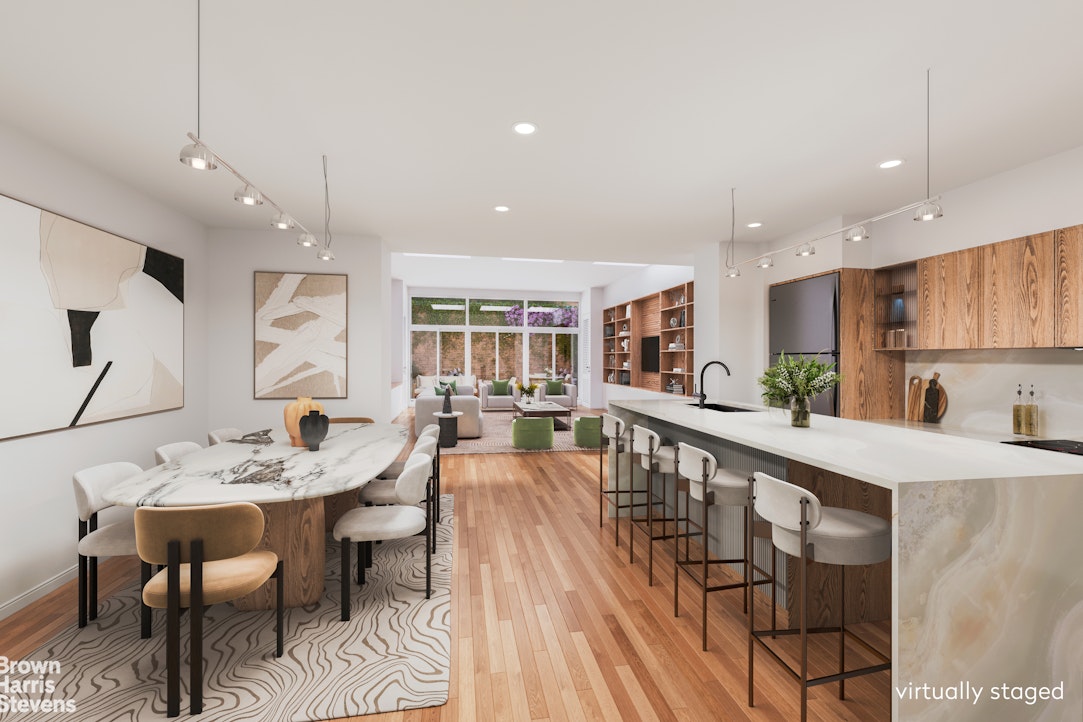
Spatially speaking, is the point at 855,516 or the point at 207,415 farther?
the point at 207,415

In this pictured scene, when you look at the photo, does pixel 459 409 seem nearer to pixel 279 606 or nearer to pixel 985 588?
pixel 279 606

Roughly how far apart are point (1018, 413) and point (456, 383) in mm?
10118

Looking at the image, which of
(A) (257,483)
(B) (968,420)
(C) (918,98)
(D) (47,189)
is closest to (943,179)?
(C) (918,98)

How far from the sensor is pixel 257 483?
235cm

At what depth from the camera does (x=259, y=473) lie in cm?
254

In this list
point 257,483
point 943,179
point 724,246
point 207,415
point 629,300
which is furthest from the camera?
point 629,300

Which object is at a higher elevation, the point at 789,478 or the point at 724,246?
the point at 724,246

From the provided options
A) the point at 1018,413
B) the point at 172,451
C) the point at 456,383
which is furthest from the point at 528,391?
the point at 1018,413

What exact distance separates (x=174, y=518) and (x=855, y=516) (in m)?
2.66

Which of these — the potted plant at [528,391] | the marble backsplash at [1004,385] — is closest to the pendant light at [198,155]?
the marble backsplash at [1004,385]

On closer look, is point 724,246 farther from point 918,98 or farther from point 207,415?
point 207,415

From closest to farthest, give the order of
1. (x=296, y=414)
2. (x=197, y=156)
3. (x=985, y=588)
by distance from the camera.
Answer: (x=985, y=588)
(x=197, y=156)
(x=296, y=414)

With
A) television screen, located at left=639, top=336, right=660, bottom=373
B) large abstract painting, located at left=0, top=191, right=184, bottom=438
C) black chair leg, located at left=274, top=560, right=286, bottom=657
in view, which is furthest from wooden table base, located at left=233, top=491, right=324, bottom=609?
television screen, located at left=639, top=336, right=660, bottom=373

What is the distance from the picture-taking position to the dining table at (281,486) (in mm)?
2184
